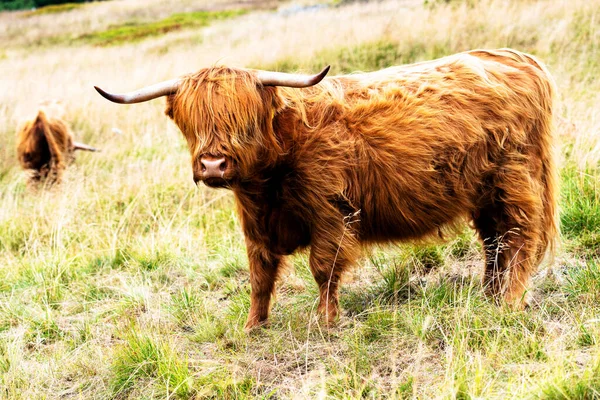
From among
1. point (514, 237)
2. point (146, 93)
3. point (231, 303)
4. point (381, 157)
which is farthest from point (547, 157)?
point (146, 93)

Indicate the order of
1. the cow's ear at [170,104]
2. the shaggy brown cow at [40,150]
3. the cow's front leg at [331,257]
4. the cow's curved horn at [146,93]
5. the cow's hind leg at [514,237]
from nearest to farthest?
the cow's curved horn at [146,93], the cow's ear at [170,104], the cow's front leg at [331,257], the cow's hind leg at [514,237], the shaggy brown cow at [40,150]

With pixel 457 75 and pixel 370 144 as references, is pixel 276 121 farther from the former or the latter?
pixel 457 75

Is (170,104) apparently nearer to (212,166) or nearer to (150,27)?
(212,166)

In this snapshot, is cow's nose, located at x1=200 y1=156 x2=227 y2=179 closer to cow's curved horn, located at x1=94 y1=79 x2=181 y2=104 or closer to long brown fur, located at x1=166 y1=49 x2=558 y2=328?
long brown fur, located at x1=166 y1=49 x2=558 y2=328

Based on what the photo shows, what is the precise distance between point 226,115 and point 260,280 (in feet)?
3.38

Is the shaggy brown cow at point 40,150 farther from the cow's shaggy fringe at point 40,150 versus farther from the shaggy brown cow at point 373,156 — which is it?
the shaggy brown cow at point 373,156

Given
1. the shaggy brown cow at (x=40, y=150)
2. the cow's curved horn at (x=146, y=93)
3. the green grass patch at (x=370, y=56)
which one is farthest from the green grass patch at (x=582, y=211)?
the shaggy brown cow at (x=40, y=150)

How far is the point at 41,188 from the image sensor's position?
683 centimetres

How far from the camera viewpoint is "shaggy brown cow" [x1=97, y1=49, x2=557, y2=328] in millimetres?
3047

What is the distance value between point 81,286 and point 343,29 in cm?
787

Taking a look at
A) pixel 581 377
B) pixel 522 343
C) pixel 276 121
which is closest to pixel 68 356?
pixel 276 121

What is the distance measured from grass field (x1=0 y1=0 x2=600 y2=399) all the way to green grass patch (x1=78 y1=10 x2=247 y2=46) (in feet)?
53.4

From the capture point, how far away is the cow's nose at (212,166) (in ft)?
9.50

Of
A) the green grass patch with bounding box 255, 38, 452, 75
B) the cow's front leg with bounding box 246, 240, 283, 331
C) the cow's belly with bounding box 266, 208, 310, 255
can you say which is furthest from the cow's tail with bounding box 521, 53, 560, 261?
the green grass patch with bounding box 255, 38, 452, 75
